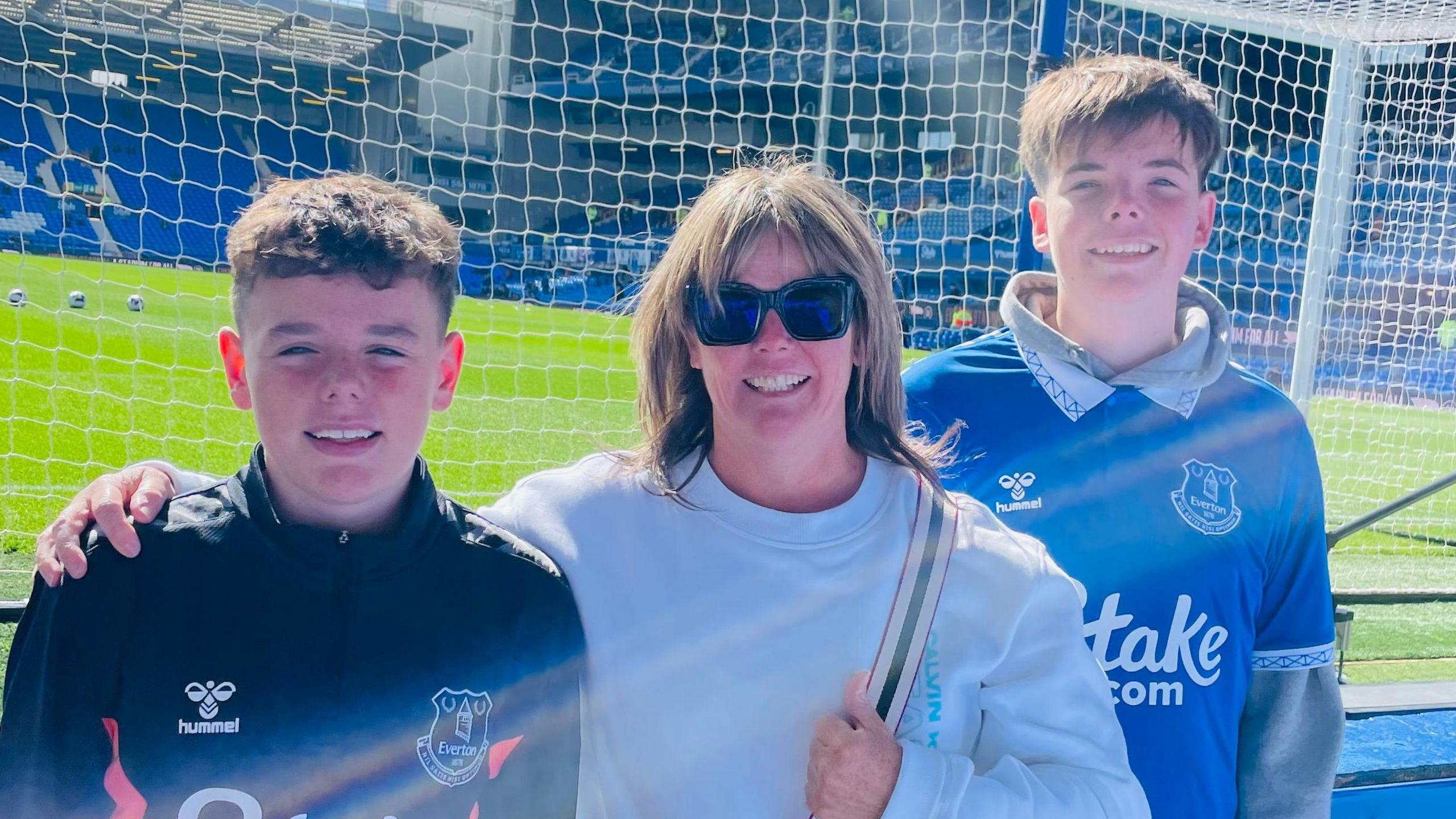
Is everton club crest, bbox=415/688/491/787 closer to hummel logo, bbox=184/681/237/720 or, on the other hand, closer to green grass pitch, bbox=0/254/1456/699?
hummel logo, bbox=184/681/237/720

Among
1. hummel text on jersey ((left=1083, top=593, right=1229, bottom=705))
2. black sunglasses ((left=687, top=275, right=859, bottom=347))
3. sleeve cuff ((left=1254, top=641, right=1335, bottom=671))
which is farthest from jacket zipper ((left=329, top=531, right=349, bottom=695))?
sleeve cuff ((left=1254, top=641, right=1335, bottom=671))

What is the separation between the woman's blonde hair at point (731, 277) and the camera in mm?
1411

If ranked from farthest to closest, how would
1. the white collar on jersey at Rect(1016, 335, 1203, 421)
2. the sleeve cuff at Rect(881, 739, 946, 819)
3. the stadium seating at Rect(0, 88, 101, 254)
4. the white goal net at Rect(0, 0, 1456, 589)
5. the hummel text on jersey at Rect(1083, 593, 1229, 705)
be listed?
the stadium seating at Rect(0, 88, 101, 254)
the white goal net at Rect(0, 0, 1456, 589)
the white collar on jersey at Rect(1016, 335, 1203, 421)
the hummel text on jersey at Rect(1083, 593, 1229, 705)
the sleeve cuff at Rect(881, 739, 946, 819)

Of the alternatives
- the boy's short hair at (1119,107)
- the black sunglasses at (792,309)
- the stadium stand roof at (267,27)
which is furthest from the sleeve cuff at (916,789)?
the stadium stand roof at (267,27)

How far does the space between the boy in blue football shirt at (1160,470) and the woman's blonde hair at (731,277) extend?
352 millimetres

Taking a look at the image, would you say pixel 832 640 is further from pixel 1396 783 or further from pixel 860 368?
pixel 1396 783

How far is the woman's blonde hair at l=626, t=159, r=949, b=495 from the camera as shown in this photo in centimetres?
141

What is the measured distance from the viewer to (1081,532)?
1842 mm

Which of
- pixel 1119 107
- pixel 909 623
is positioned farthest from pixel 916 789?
pixel 1119 107

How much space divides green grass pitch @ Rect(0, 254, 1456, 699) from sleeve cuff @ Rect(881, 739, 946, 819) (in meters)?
2.45

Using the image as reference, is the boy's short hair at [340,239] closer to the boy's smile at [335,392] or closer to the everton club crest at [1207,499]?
the boy's smile at [335,392]

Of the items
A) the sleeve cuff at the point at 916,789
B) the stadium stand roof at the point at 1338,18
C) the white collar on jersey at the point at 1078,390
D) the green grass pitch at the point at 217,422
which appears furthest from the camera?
the green grass pitch at the point at 217,422

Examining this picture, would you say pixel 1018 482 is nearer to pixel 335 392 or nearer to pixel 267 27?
pixel 335 392

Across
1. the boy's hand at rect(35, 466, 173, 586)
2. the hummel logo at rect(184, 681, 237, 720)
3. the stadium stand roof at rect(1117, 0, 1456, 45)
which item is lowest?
the hummel logo at rect(184, 681, 237, 720)
